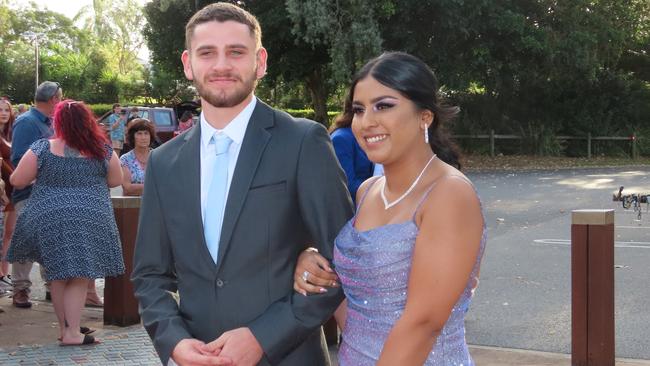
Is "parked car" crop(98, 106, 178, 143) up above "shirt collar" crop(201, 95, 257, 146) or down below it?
below

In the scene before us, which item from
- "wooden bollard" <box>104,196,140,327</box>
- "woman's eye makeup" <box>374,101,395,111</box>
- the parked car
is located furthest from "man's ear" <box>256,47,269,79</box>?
the parked car

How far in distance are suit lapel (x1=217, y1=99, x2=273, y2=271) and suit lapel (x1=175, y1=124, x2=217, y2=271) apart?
0.08 meters

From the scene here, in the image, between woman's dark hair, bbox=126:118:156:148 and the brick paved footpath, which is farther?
woman's dark hair, bbox=126:118:156:148

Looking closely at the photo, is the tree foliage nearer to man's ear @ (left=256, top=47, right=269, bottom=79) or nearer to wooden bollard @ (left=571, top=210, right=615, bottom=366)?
wooden bollard @ (left=571, top=210, right=615, bottom=366)

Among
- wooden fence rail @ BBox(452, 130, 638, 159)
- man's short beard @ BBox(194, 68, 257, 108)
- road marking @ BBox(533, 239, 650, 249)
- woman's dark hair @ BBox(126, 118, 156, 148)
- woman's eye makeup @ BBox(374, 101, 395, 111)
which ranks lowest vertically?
wooden fence rail @ BBox(452, 130, 638, 159)

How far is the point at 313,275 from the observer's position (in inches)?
118

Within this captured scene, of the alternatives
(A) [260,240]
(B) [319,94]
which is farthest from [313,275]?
(B) [319,94]

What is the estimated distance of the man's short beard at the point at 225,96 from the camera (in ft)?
10.1

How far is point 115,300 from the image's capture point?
8.21 m

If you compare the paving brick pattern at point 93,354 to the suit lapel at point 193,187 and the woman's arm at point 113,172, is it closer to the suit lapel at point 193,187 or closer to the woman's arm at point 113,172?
the woman's arm at point 113,172

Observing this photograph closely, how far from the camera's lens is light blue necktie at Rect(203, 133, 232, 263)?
3.09 meters

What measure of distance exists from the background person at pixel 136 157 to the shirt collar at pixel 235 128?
582 cm

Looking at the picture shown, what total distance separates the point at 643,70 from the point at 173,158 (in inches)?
1536

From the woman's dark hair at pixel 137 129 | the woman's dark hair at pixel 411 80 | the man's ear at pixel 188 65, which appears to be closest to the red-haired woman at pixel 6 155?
the woman's dark hair at pixel 137 129
